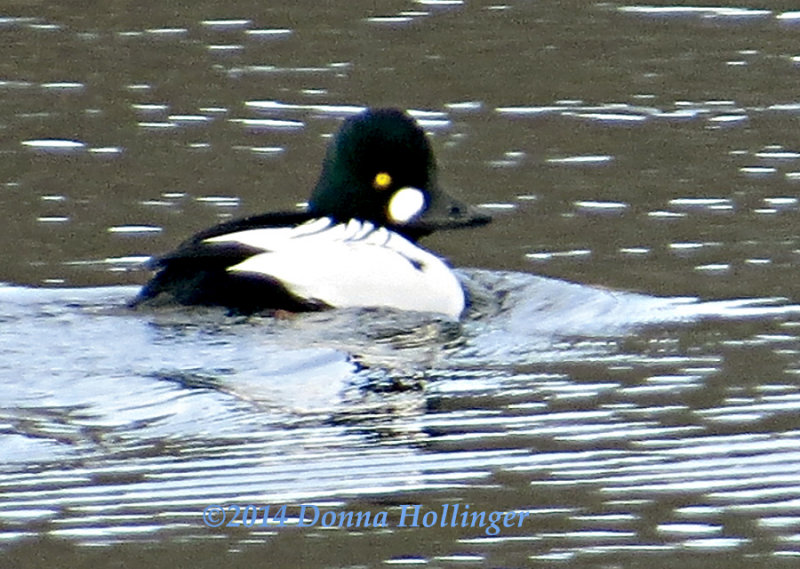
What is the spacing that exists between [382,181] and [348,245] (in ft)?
1.54

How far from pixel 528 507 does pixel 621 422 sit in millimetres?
1133

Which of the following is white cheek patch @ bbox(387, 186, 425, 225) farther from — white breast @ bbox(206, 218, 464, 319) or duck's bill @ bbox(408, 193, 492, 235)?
white breast @ bbox(206, 218, 464, 319)

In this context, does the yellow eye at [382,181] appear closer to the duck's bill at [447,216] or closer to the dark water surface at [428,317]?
the duck's bill at [447,216]

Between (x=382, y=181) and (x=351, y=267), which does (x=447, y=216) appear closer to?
(x=382, y=181)

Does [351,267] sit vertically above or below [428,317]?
above

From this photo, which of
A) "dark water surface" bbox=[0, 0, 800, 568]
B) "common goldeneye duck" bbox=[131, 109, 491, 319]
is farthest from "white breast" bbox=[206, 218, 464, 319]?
"dark water surface" bbox=[0, 0, 800, 568]

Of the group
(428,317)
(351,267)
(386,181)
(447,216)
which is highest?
(386,181)

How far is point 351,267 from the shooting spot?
9.81 metres

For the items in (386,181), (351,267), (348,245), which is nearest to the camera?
(351,267)

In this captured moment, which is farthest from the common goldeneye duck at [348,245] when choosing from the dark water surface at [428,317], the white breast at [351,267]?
the dark water surface at [428,317]

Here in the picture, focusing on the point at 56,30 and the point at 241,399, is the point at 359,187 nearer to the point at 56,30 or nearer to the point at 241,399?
the point at 241,399

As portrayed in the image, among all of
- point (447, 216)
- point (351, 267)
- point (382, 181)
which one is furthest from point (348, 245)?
point (447, 216)

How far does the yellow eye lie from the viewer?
1023 centimetres

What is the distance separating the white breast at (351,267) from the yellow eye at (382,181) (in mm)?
230
